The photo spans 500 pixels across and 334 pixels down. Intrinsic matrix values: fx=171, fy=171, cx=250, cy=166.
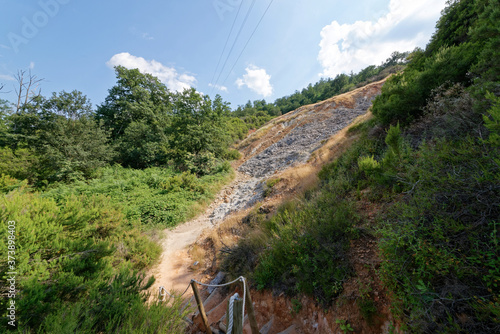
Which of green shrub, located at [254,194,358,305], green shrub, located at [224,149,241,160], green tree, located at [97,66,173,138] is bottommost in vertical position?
green shrub, located at [254,194,358,305]

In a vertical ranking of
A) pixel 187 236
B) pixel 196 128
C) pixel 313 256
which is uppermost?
pixel 196 128

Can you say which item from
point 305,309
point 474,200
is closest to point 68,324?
point 305,309

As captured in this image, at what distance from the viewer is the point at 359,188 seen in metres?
4.23

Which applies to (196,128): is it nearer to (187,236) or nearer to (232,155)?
(232,155)

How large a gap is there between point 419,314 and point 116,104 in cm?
2695

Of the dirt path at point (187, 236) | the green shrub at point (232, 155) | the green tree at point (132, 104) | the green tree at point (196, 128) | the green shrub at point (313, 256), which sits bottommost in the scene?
the dirt path at point (187, 236)

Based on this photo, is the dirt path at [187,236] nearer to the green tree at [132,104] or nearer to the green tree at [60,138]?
the green tree at [60,138]

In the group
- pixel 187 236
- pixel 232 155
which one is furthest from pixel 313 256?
pixel 232 155

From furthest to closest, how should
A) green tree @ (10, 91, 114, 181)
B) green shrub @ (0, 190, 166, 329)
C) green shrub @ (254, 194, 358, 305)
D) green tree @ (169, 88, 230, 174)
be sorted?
green tree @ (169, 88, 230, 174) < green tree @ (10, 91, 114, 181) < green shrub @ (254, 194, 358, 305) < green shrub @ (0, 190, 166, 329)

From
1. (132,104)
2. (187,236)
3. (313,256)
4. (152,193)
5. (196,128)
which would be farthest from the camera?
(132,104)

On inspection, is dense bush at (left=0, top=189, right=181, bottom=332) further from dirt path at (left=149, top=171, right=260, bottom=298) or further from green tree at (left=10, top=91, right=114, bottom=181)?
green tree at (left=10, top=91, right=114, bottom=181)

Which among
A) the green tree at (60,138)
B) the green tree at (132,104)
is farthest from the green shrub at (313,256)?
the green tree at (132,104)

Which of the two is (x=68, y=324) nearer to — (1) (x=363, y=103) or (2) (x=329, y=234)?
(2) (x=329, y=234)

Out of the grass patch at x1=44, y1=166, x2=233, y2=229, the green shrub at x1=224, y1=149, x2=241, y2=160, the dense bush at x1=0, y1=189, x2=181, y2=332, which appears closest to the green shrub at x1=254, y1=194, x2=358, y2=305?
the dense bush at x1=0, y1=189, x2=181, y2=332
